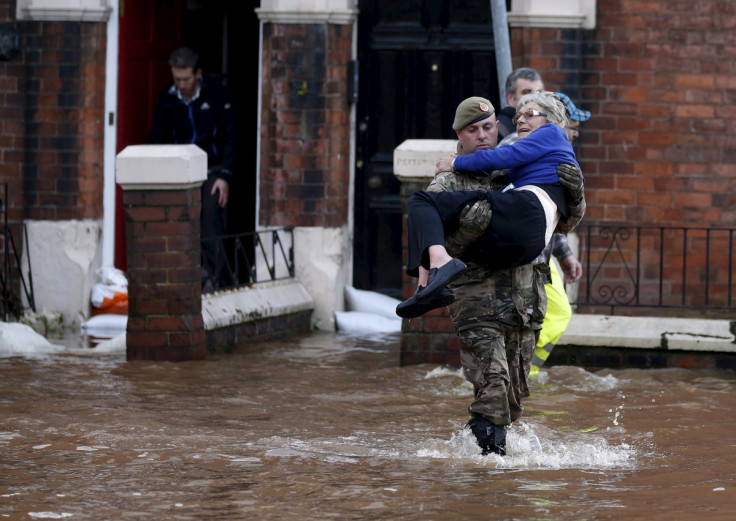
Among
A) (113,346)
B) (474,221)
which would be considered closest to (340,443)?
(474,221)

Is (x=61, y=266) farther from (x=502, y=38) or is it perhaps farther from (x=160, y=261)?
(x=502, y=38)

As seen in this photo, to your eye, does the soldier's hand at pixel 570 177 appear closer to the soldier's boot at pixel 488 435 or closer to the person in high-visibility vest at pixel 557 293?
the soldier's boot at pixel 488 435

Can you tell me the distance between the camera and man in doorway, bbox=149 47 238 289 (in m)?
10.8

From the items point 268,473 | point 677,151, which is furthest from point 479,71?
point 268,473

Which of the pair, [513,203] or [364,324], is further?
[364,324]

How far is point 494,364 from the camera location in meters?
6.02

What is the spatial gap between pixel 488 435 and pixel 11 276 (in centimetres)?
557

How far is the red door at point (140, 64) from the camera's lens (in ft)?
36.6

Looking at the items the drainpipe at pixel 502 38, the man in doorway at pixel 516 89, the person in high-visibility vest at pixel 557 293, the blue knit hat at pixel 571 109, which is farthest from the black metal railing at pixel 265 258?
the blue knit hat at pixel 571 109

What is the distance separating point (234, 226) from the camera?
39.0 feet

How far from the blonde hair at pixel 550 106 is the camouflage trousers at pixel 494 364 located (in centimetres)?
93

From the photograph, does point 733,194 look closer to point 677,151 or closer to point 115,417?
point 677,151

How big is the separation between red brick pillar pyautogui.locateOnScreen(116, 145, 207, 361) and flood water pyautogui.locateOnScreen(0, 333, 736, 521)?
22 cm

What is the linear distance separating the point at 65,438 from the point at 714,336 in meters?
4.35
